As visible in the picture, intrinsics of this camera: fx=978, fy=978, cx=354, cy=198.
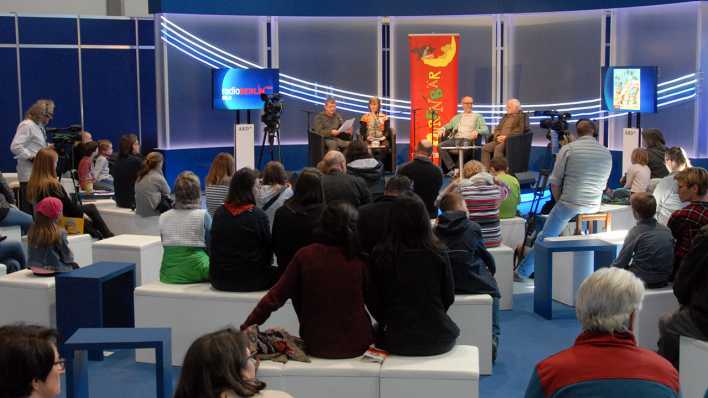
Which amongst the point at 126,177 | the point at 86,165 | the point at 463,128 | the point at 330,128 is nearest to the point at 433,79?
the point at 463,128

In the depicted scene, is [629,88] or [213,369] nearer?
[213,369]

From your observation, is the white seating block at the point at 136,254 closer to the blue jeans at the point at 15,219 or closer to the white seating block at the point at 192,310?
the white seating block at the point at 192,310

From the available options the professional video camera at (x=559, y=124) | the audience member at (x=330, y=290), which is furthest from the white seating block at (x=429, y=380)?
the professional video camera at (x=559, y=124)

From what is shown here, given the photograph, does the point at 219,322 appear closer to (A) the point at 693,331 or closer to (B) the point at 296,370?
(B) the point at 296,370

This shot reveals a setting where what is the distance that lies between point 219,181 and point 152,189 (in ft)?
3.48

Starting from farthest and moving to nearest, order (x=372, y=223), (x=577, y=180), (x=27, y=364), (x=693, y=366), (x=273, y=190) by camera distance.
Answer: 1. (x=577, y=180)
2. (x=273, y=190)
3. (x=372, y=223)
4. (x=693, y=366)
5. (x=27, y=364)

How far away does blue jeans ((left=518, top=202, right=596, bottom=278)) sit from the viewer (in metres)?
7.85

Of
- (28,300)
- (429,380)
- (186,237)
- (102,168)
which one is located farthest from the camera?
(102,168)

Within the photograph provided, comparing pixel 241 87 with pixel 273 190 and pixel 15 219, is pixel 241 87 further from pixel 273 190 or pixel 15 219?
pixel 273 190

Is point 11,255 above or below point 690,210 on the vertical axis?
below

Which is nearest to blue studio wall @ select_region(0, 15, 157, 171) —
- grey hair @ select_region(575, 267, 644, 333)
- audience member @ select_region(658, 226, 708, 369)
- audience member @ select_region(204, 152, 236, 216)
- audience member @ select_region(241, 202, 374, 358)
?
audience member @ select_region(204, 152, 236, 216)

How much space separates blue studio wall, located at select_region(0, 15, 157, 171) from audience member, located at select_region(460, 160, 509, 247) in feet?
24.3

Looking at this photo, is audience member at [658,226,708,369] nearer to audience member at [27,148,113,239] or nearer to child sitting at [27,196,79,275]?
child sitting at [27,196,79,275]

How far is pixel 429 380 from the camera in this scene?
Answer: 15.0 ft
